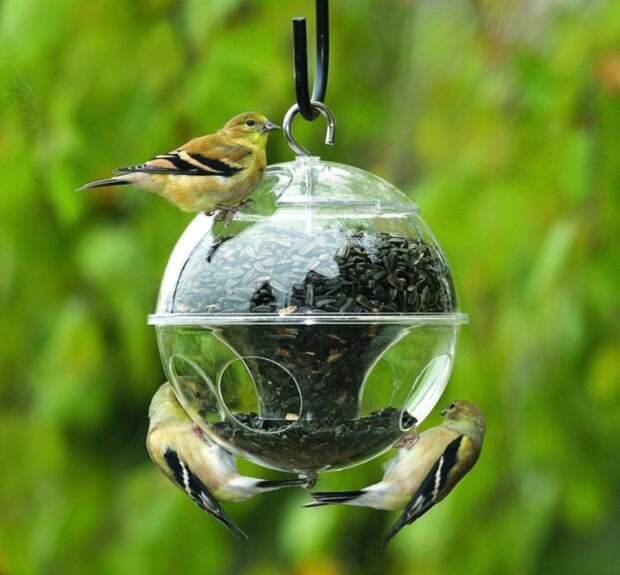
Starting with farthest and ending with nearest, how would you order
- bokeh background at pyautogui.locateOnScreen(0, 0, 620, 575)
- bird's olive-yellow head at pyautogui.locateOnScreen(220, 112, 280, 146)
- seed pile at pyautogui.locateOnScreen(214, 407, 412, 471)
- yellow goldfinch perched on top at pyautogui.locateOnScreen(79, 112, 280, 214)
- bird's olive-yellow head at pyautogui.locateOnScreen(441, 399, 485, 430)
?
bokeh background at pyautogui.locateOnScreen(0, 0, 620, 575), bird's olive-yellow head at pyautogui.locateOnScreen(441, 399, 485, 430), bird's olive-yellow head at pyautogui.locateOnScreen(220, 112, 280, 146), yellow goldfinch perched on top at pyautogui.locateOnScreen(79, 112, 280, 214), seed pile at pyautogui.locateOnScreen(214, 407, 412, 471)

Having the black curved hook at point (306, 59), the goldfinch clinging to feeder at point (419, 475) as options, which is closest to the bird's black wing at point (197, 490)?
the goldfinch clinging to feeder at point (419, 475)

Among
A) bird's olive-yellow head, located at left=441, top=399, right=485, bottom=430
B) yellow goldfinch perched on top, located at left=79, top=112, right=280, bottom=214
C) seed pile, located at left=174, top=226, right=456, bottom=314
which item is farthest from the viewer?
bird's olive-yellow head, located at left=441, top=399, right=485, bottom=430

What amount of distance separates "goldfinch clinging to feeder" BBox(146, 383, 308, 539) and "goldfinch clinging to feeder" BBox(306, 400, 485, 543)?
11.1 inches

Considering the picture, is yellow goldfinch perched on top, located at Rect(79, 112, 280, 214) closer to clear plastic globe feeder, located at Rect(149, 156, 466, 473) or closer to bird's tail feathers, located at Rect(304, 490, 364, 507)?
clear plastic globe feeder, located at Rect(149, 156, 466, 473)

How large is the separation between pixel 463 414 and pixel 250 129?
121cm

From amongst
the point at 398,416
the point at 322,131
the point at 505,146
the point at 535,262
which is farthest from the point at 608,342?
the point at 398,416

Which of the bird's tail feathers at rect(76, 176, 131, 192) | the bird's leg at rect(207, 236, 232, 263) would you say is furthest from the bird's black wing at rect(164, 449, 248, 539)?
the bird's tail feathers at rect(76, 176, 131, 192)

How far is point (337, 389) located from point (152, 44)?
8.41ft

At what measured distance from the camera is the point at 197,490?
3.74 m

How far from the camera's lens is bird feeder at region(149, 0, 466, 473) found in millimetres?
3469

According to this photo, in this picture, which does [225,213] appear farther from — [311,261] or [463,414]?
[463,414]

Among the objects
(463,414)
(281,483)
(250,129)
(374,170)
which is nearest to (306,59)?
(250,129)

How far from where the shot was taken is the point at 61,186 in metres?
4.57

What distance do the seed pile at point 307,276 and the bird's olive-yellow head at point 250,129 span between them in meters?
0.38
